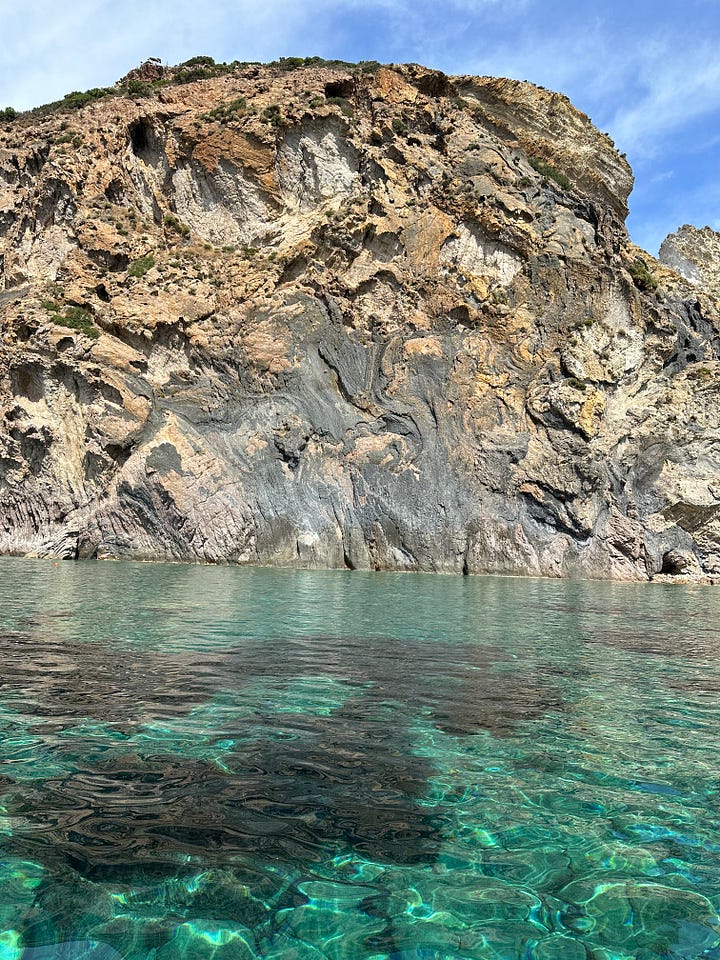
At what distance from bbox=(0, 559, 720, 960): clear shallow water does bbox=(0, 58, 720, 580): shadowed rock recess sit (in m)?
20.7

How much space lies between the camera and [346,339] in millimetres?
33844

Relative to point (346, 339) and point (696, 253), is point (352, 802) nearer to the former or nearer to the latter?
point (346, 339)

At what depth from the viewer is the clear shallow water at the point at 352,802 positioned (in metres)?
2.94

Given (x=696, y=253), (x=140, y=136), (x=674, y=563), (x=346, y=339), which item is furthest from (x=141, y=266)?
(x=696, y=253)

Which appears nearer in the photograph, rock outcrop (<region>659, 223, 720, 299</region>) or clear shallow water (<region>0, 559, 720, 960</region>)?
clear shallow water (<region>0, 559, 720, 960</region>)

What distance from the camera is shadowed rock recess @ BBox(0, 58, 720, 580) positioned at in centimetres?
2989

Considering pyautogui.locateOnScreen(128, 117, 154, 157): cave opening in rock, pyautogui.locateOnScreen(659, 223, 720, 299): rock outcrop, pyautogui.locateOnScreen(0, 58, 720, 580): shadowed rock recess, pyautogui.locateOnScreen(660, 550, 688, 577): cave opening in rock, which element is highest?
pyautogui.locateOnScreen(659, 223, 720, 299): rock outcrop

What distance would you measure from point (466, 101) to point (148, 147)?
1784 centimetres

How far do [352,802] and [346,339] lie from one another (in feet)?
102

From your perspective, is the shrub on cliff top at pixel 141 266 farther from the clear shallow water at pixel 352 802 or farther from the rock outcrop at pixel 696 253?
the rock outcrop at pixel 696 253

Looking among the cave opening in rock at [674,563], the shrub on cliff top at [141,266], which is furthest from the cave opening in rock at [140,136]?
the cave opening in rock at [674,563]

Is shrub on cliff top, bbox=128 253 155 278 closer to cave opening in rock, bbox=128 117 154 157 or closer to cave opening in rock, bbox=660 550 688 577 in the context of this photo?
cave opening in rock, bbox=128 117 154 157

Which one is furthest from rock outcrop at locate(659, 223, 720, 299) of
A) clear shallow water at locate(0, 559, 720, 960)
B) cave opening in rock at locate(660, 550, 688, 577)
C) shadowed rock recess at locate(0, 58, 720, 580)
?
clear shallow water at locate(0, 559, 720, 960)

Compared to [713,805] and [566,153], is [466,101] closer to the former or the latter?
[566,153]
